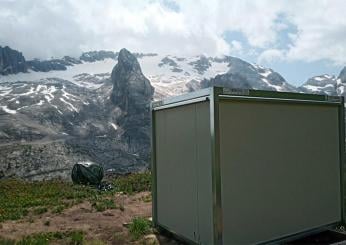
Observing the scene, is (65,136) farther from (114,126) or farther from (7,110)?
(7,110)

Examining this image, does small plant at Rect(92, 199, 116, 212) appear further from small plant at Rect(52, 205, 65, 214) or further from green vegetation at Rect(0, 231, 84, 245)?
green vegetation at Rect(0, 231, 84, 245)

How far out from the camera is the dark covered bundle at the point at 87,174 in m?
24.0

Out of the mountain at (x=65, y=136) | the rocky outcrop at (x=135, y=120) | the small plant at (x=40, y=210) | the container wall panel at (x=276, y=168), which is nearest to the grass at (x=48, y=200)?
the small plant at (x=40, y=210)

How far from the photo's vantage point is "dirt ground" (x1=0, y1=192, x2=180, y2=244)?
32.4 feet

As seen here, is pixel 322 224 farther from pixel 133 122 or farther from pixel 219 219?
pixel 133 122

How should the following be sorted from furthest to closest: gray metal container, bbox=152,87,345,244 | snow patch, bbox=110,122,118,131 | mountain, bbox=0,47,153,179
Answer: snow patch, bbox=110,122,118,131
mountain, bbox=0,47,153,179
gray metal container, bbox=152,87,345,244

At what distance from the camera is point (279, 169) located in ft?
28.5

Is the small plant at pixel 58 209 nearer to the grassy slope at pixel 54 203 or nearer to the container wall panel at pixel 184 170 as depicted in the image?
the grassy slope at pixel 54 203

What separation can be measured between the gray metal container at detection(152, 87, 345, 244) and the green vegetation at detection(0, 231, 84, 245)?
189 centimetres

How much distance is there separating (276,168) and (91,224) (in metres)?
5.50

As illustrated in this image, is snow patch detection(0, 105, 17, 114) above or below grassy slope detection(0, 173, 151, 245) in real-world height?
above

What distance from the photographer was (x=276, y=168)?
863cm

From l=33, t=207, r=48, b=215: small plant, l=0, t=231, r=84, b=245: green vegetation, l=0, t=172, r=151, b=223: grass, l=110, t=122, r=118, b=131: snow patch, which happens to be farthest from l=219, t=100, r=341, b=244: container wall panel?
l=110, t=122, r=118, b=131: snow patch

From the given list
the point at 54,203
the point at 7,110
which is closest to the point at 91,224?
the point at 54,203
